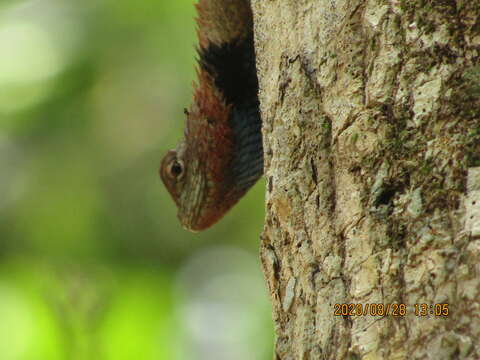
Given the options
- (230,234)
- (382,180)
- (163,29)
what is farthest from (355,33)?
(230,234)

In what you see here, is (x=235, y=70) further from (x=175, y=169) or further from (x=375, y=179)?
(x=375, y=179)

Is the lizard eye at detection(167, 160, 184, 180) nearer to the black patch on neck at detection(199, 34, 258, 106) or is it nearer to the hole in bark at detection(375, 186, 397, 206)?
the black patch on neck at detection(199, 34, 258, 106)

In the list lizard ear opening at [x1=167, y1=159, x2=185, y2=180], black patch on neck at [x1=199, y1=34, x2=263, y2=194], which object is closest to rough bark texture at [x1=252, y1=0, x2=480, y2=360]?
black patch on neck at [x1=199, y1=34, x2=263, y2=194]
